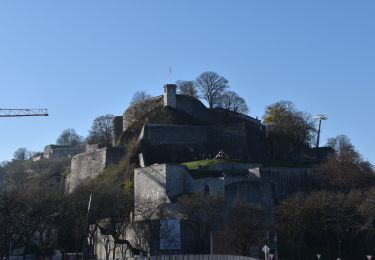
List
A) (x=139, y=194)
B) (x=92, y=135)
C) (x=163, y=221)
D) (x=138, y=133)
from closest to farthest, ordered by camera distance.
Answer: (x=163, y=221), (x=139, y=194), (x=138, y=133), (x=92, y=135)

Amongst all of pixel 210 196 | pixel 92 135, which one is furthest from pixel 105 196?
pixel 92 135

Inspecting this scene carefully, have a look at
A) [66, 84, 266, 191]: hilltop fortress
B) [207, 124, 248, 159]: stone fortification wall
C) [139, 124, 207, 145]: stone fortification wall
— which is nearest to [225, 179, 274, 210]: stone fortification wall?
[66, 84, 266, 191]: hilltop fortress

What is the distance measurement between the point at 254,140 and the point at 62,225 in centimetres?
3144

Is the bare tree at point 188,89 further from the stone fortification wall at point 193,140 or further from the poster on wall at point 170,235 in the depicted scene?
the poster on wall at point 170,235

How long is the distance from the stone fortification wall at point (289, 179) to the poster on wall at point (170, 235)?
14.9 metres

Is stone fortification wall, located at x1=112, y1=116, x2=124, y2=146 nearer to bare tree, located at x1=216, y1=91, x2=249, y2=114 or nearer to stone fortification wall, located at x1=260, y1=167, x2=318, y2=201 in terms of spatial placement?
bare tree, located at x1=216, y1=91, x2=249, y2=114

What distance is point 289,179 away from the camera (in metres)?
71.4

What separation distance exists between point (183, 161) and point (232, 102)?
19752mm

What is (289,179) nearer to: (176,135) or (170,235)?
(176,135)

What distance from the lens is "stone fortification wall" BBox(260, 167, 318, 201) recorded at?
2751 inches

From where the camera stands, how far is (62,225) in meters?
60.7

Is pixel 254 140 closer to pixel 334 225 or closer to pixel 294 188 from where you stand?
pixel 294 188

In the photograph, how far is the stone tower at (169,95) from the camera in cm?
8456

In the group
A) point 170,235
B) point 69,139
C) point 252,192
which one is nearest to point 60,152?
point 69,139
